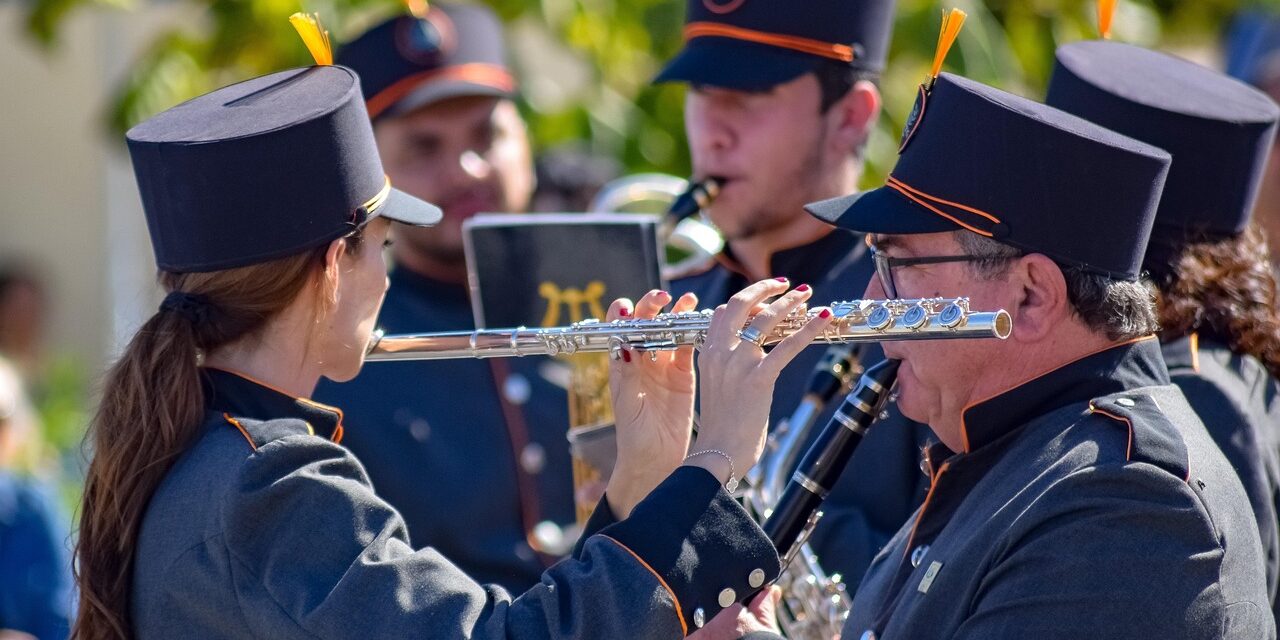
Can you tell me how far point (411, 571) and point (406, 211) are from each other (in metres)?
0.78

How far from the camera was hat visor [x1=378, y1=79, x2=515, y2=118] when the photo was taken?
15.0 feet

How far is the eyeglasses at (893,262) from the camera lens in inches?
103

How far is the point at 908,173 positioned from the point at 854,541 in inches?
42.0

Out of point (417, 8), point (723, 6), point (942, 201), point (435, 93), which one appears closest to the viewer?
point (942, 201)

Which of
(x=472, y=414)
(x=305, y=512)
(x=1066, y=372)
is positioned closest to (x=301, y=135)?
(x=305, y=512)

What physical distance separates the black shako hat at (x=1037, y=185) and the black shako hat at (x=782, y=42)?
1238 millimetres

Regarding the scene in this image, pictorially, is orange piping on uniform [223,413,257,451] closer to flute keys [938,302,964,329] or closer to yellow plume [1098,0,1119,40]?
flute keys [938,302,964,329]

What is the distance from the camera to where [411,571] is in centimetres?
235

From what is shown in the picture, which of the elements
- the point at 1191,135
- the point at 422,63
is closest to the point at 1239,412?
the point at 1191,135

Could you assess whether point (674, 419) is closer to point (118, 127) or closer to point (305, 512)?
point (305, 512)

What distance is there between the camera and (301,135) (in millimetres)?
2559

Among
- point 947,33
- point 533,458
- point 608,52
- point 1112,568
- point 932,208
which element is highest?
point 947,33

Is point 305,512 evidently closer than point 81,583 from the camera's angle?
Yes

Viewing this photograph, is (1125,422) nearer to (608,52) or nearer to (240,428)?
(240,428)
